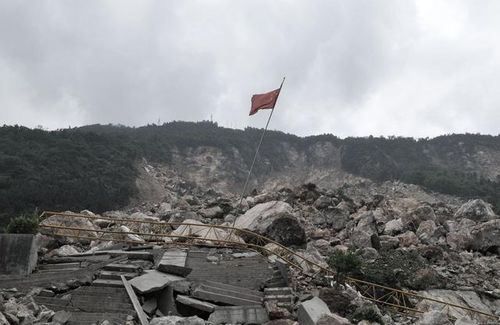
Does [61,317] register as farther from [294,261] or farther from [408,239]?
[408,239]

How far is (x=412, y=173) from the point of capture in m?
56.0

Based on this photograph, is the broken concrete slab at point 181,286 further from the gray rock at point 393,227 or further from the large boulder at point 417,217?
the large boulder at point 417,217

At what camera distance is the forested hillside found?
119 ft

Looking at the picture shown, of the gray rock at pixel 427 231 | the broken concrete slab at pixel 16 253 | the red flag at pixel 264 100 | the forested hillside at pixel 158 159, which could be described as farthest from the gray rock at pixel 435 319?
the forested hillside at pixel 158 159

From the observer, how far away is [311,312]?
8.59 meters

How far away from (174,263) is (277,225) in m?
5.75

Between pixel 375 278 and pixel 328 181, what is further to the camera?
pixel 328 181

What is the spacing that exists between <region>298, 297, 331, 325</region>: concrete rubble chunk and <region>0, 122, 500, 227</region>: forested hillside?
24777 mm

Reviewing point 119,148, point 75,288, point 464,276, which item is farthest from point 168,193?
point 75,288

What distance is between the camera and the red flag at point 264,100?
608 inches

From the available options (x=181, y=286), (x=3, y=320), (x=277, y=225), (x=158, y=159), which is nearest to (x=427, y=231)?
(x=277, y=225)

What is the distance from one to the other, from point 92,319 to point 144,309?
93cm

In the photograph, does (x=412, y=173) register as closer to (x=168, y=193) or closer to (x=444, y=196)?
(x=444, y=196)

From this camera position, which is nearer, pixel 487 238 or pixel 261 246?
pixel 261 246
